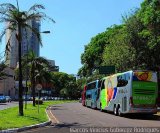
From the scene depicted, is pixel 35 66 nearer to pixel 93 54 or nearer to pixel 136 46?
→ pixel 136 46

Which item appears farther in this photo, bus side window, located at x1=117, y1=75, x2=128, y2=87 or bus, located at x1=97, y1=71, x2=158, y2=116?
bus side window, located at x1=117, y1=75, x2=128, y2=87

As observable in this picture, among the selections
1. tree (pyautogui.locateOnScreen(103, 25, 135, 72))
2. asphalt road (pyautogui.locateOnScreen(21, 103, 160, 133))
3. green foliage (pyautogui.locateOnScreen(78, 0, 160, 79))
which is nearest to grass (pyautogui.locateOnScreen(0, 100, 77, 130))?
asphalt road (pyautogui.locateOnScreen(21, 103, 160, 133))

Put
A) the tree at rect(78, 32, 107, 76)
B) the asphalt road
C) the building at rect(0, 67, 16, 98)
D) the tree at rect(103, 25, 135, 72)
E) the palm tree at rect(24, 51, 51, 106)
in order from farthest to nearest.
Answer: the building at rect(0, 67, 16, 98), the tree at rect(78, 32, 107, 76), the palm tree at rect(24, 51, 51, 106), the tree at rect(103, 25, 135, 72), the asphalt road

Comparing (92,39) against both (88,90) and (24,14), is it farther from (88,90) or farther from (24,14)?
(24,14)

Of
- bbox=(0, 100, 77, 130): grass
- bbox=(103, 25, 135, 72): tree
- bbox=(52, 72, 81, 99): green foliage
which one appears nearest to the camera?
bbox=(0, 100, 77, 130): grass

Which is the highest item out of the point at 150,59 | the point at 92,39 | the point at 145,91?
the point at 92,39

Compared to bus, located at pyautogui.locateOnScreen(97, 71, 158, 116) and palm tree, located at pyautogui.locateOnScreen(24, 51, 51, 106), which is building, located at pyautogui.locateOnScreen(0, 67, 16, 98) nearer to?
palm tree, located at pyautogui.locateOnScreen(24, 51, 51, 106)

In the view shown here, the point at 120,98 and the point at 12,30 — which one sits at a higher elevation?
the point at 12,30

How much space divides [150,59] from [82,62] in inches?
1937

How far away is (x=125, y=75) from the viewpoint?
3956cm

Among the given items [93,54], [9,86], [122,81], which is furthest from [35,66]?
[9,86]

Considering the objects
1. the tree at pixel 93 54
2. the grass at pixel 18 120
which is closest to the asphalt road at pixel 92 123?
the grass at pixel 18 120

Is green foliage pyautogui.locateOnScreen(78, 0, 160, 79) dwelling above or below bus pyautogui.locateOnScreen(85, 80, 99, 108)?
above

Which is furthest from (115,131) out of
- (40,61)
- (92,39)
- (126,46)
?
(92,39)
